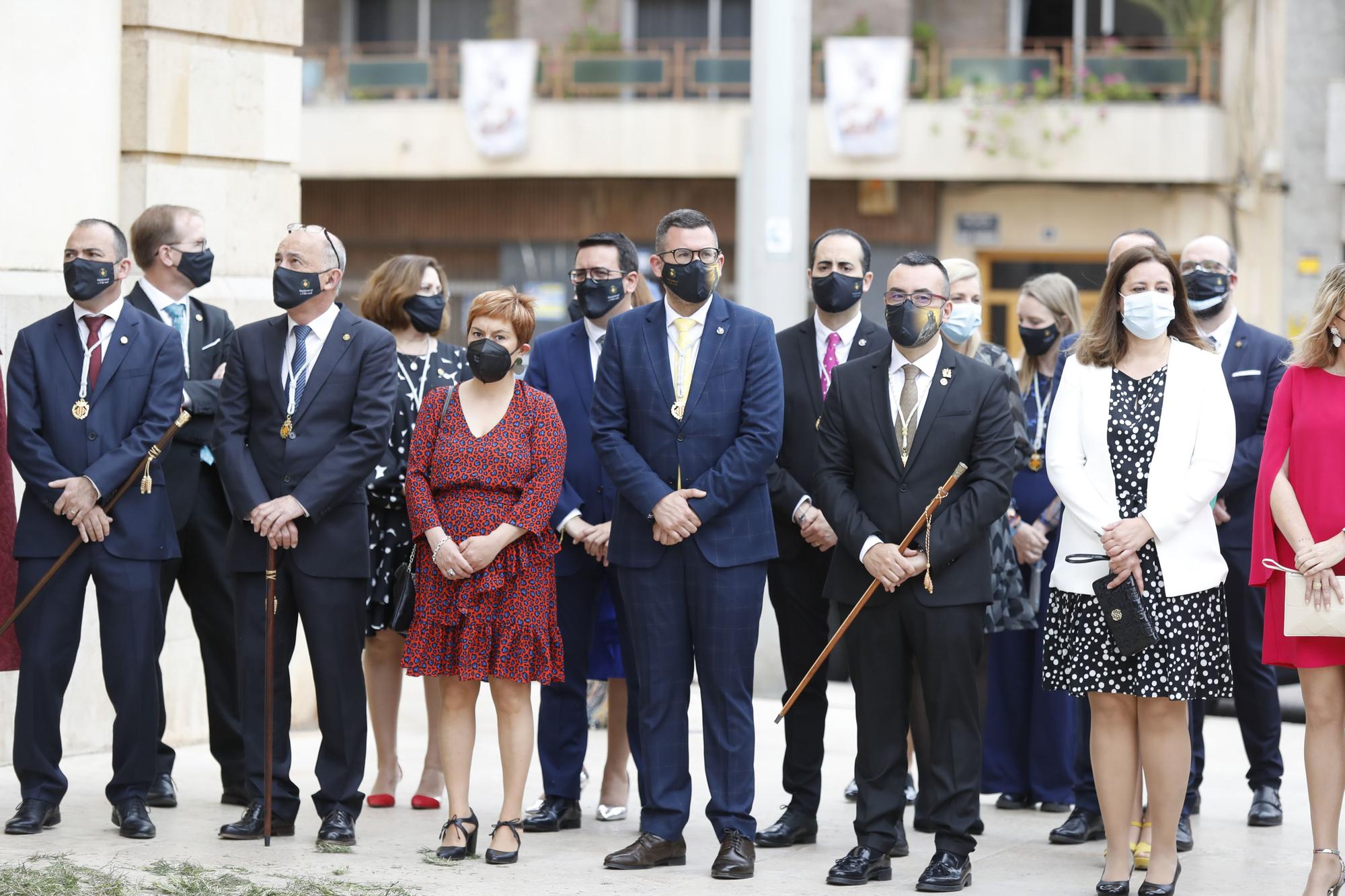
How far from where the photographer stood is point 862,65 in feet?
75.3

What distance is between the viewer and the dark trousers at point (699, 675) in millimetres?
6391

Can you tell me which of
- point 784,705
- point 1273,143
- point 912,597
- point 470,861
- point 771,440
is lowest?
point 470,861

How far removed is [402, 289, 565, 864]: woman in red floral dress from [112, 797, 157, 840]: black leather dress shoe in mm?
1125

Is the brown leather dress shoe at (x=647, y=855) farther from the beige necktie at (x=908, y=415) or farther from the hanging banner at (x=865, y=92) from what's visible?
the hanging banner at (x=865, y=92)

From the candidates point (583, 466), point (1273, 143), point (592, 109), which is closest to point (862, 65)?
point (592, 109)

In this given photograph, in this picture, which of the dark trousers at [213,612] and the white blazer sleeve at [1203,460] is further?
the dark trousers at [213,612]

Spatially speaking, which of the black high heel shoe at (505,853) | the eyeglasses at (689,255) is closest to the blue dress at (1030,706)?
the eyeglasses at (689,255)

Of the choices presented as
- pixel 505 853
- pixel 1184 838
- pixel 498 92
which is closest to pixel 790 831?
pixel 505 853

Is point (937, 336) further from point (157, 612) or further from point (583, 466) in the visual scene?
point (157, 612)

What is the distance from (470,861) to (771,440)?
1842 millimetres

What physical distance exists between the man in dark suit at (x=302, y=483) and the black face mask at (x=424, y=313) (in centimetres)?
69

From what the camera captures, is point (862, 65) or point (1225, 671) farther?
point (862, 65)

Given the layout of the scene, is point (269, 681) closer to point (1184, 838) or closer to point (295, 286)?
point (295, 286)

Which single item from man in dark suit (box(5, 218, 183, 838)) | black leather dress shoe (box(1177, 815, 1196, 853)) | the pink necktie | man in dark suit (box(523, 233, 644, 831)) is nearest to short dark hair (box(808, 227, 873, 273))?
the pink necktie
